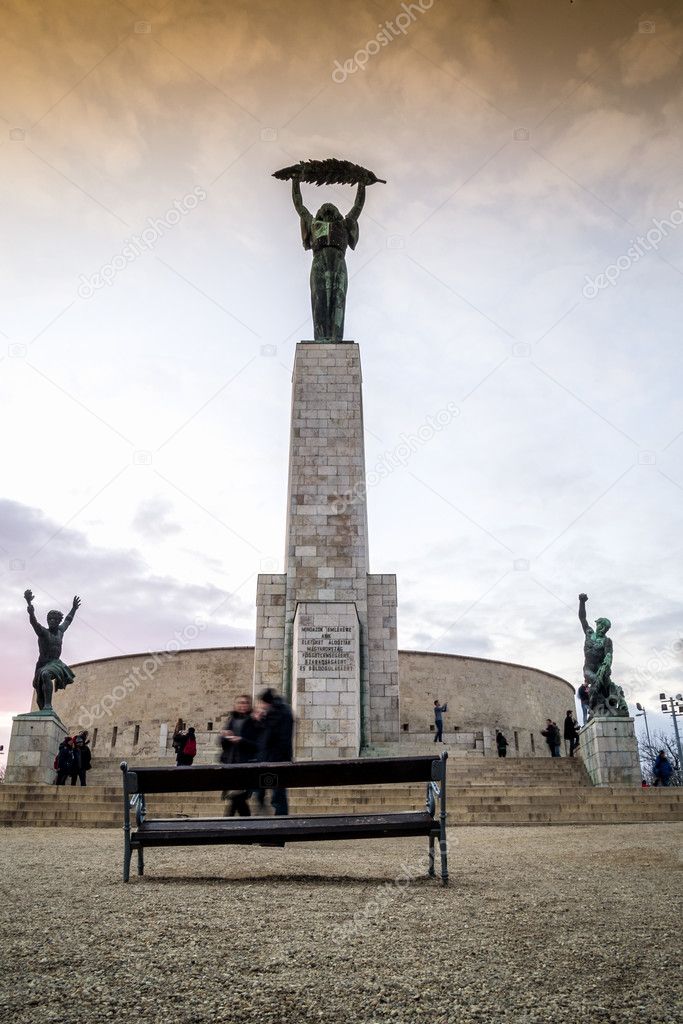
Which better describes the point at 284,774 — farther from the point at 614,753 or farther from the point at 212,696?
the point at 212,696

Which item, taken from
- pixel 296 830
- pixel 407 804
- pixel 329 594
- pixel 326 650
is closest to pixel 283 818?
pixel 296 830

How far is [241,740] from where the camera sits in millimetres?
7508

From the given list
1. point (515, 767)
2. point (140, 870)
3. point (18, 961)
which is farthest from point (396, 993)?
point (515, 767)

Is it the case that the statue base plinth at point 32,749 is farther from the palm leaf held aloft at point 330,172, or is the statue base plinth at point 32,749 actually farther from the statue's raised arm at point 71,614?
the palm leaf held aloft at point 330,172

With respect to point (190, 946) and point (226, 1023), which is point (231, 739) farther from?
point (226, 1023)

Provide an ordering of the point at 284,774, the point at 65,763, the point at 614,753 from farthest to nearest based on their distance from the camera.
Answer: the point at 65,763
the point at 614,753
the point at 284,774

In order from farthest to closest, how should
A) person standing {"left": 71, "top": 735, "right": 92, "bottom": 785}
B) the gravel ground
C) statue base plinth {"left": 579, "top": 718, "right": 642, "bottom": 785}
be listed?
person standing {"left": 71, "top": 735, "right": 92, "bottom": 785}
statue base plinth {"left": 579, "top": 718, "right": 642, "bottom": 785}
the gravel ground

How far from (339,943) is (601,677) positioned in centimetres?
1210

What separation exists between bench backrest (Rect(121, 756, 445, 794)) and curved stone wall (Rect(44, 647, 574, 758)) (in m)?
19.5

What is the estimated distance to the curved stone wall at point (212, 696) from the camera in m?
24.9

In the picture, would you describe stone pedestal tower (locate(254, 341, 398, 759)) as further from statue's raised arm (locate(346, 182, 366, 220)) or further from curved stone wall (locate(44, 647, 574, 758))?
curved stone wall (locate(44, 647, 574, 758))

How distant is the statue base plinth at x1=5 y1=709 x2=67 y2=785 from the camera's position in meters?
13.9

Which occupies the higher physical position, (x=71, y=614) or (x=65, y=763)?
(x=71, y=614)

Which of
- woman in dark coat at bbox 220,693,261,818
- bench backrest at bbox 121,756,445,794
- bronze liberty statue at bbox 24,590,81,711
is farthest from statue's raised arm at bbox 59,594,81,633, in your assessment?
bench backrest at bbox 121,756,445,794
